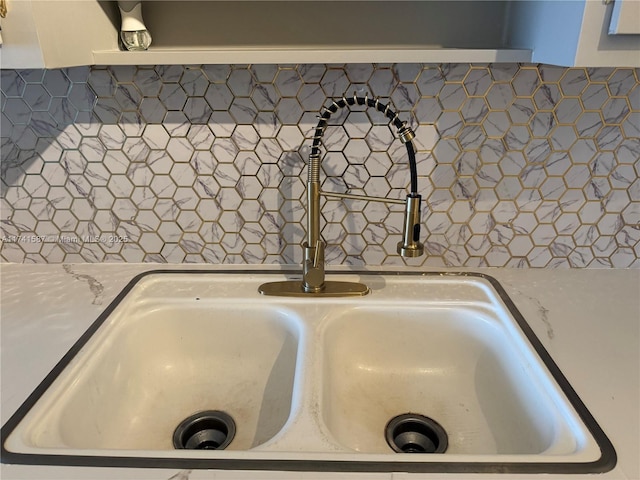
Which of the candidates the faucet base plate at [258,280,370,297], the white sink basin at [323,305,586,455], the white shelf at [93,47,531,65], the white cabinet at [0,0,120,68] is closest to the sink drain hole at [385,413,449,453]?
the white sink basin at [323,305,586,455]

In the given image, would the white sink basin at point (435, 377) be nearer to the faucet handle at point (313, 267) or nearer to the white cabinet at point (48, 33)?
the faucet handle at point (313, 267)

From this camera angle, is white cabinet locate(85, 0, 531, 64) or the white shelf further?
white cabinet locate(85, 0, 531, 64)

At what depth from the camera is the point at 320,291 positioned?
1068 millimetres

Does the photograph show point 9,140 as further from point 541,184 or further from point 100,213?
point 541,184

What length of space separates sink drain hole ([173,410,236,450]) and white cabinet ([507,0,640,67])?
0.86 metres

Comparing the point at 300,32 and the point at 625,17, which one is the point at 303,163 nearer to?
the point at 300,32

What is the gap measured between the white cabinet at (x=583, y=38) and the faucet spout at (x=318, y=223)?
0.26m

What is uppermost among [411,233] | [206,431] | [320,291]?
[411,233]

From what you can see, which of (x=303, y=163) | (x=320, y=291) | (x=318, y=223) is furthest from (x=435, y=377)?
(x=303, y=163)

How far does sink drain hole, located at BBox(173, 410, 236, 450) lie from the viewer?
3.09ft

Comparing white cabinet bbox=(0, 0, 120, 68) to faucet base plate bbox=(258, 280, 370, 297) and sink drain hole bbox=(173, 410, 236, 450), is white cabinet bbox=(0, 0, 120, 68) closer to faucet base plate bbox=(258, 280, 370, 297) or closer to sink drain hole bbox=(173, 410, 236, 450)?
faucet base plate bbox=(258, 280, 370, 297)

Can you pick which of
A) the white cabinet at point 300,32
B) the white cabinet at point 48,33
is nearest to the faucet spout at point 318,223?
the white cabinet at point 300,32

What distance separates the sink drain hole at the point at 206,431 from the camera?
37.1 inches

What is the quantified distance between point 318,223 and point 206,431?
470mm
